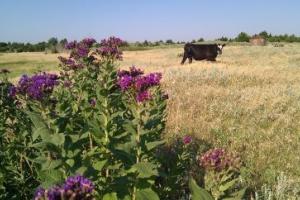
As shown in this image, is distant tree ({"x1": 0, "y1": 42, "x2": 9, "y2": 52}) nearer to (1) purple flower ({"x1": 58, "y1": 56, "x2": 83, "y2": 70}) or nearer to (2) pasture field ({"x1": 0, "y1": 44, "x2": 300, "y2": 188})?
(2) pasture field ({"x1": 0, "y1": 44, "x2": 300, "y2": 188})

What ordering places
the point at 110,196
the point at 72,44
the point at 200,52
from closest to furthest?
the point at 110,196
the point at 72,44
the point at 200,52

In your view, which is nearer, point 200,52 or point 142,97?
point 142,97

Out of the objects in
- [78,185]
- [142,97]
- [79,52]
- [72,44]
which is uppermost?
[72,44]

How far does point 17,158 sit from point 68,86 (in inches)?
57.9

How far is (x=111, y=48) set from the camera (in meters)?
7.00

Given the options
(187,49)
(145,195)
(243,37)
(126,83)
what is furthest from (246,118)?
(243,37)

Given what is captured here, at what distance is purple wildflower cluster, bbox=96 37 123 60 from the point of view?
6.91 m

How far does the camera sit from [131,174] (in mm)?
4863

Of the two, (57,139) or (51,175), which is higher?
(57,139)

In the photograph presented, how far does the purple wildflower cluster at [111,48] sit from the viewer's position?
691 centimetres

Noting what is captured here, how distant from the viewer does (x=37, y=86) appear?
4918 mm

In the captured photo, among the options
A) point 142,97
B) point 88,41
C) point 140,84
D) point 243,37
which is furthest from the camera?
point 243,37

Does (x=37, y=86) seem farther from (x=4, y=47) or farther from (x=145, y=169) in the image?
(x=4, y=47)

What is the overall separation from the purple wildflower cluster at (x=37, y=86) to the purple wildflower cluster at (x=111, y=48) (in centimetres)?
155
